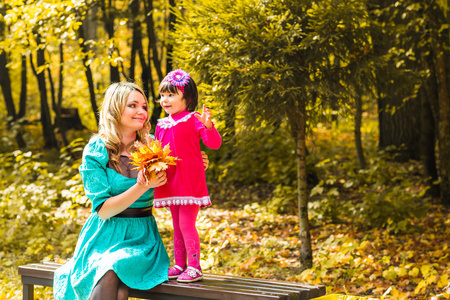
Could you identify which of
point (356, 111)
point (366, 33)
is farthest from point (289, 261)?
point (366, 33)

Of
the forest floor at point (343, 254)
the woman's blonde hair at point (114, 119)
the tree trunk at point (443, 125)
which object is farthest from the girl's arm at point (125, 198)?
the tree trunk at point (443, 125)

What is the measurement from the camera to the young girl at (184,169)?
297 cm

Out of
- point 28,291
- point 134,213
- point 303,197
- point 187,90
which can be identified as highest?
point 187,90

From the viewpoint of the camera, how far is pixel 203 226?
532 centimetres

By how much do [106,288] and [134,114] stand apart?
41.4 inches

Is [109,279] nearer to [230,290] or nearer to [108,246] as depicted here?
[108,246]

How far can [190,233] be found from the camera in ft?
9.84

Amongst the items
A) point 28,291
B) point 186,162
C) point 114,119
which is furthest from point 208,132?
point 28,291

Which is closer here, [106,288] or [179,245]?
[106,288]

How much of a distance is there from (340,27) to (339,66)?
43cm

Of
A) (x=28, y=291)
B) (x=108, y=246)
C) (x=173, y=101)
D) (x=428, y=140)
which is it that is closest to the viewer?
(x=108, y=246)

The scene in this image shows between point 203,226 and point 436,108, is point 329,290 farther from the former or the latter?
point 436,108

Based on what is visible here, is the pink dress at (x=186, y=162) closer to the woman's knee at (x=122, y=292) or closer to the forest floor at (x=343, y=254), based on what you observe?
the woman's knee at (x=122, y=292)

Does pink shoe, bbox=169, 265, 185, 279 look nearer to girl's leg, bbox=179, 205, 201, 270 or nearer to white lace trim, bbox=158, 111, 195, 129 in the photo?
girl's leg, bbox=179, 205, 201, 270
